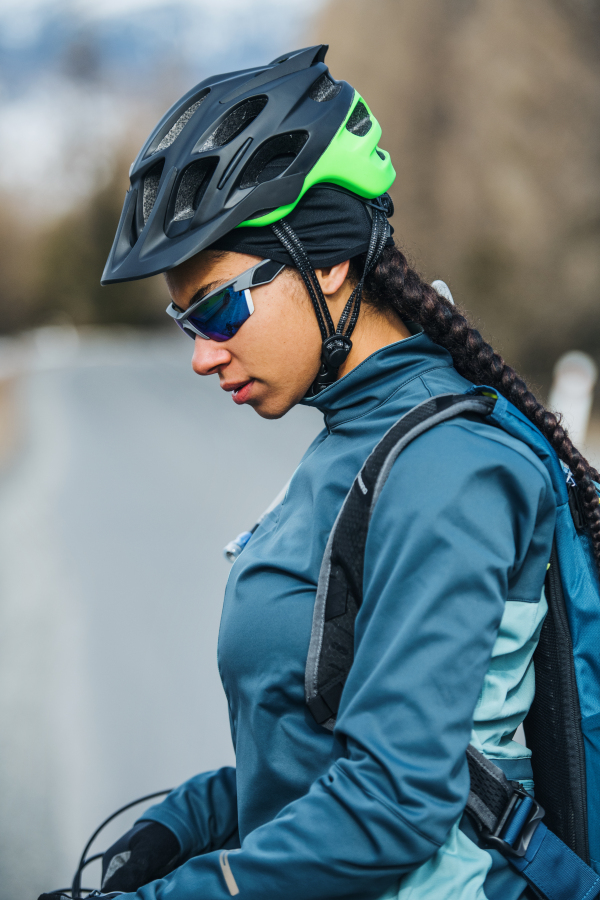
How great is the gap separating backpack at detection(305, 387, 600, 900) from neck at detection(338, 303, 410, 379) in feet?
1.32

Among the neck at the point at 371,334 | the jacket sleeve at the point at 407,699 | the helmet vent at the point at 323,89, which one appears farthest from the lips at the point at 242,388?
the helmet vent at the point at 323,89

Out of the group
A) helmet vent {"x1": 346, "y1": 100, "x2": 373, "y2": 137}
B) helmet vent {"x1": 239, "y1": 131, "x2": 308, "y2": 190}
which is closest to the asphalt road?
helmet vent {"x1": 239, "y1": 131, "x2": 308, "y2": 190}

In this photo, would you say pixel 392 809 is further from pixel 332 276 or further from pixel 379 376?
pixel 332 276

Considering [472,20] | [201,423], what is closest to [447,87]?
[472,20]

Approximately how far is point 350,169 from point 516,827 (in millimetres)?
1425

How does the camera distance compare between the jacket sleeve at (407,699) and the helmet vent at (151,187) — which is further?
the helmet vent at (151,187)

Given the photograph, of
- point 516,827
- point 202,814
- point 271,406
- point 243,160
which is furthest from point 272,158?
point 202,814

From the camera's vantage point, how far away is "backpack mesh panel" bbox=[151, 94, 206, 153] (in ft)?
6.44

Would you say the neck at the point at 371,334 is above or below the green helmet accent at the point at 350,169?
below

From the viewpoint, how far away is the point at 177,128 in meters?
1.99

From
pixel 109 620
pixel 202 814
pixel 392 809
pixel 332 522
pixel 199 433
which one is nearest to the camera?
pixel 392 809

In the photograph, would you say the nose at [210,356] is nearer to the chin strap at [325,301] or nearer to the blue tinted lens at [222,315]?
the blue tinted lens at [222,315]

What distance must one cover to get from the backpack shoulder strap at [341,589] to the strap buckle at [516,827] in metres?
0.37

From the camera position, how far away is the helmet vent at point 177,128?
1.96m
